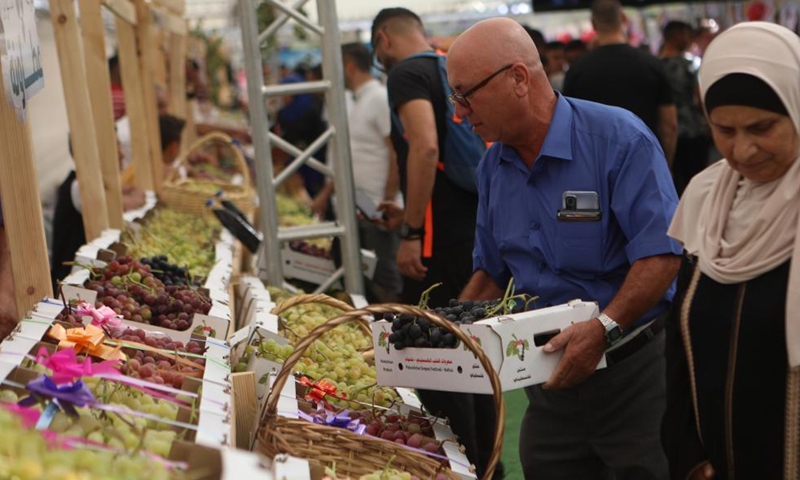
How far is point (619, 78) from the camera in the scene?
5.76 metres

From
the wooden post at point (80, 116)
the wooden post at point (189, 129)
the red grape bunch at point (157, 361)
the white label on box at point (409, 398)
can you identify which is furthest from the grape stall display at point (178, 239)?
the wooden post at point (189, 129)

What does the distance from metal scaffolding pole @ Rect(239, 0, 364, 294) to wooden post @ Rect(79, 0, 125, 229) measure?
69 centimetres

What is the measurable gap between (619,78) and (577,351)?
3687 millimetres

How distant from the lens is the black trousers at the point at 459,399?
3.73 metres

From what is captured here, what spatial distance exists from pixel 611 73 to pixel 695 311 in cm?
390

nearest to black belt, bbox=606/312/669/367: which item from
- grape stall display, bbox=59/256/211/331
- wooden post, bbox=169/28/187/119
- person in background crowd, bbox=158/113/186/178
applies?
grape stall display, bbox=59/256/211/331

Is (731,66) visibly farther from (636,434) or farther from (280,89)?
(280,89)

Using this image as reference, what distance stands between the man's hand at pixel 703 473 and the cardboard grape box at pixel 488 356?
406mm

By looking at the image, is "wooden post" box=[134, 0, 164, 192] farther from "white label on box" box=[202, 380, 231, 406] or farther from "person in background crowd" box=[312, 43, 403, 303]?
"white label on box" box=[202, 380, 231, 406]

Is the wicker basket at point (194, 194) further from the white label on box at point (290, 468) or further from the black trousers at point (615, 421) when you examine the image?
the white label on box at point (290, 468)

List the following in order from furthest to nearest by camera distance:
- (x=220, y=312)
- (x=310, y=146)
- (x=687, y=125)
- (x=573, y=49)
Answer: (x=573, y=49) < (x=687, y=125) < (x=310, y=146) < (x=220, y=312)

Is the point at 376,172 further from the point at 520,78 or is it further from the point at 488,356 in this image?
the point at 488,356

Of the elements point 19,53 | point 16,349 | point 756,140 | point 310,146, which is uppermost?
point 19,53

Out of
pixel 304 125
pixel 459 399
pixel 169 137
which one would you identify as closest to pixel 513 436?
pixel 459 399
